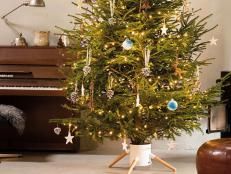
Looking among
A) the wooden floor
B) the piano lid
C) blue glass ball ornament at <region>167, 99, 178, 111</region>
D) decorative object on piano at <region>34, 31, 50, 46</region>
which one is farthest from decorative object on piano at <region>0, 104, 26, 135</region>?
blue glass ball ornament at <region>167, 99, 178, 111</region>

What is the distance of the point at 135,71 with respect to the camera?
2926mm

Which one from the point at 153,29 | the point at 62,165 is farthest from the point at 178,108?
the point at 62,165

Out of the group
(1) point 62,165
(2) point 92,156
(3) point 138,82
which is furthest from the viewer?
(2) point 92,156

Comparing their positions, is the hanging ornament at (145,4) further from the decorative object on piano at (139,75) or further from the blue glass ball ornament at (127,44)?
the blue glass ball ornament at (127,44)

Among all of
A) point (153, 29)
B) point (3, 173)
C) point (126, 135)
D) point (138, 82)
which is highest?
point (153, 29)

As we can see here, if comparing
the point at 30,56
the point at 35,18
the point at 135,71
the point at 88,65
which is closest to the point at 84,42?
the point at 88,65

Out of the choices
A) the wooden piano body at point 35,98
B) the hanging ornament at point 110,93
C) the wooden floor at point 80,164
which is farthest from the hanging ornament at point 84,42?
the wooden floor at point 80,164

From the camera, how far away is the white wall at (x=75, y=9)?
4.00 meters

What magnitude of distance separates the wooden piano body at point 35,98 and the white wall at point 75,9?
0.33 metres

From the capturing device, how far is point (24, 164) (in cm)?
342

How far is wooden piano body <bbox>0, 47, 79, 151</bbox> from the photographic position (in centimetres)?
380

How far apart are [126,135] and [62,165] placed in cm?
71

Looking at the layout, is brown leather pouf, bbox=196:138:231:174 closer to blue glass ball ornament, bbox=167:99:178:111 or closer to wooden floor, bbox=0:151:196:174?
blue glass ball ornament, bbox=167:99:178:111

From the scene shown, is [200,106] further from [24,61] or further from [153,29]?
[24,61]
